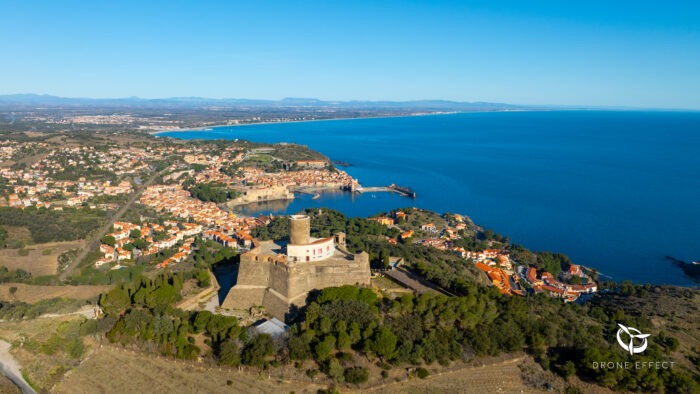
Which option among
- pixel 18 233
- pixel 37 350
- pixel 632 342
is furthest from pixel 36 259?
pixel 632 342

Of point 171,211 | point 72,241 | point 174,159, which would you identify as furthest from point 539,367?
point 174,159

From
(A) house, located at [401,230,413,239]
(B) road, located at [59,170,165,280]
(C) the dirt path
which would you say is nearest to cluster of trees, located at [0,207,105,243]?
(B) road, located at [59,170,165,280]

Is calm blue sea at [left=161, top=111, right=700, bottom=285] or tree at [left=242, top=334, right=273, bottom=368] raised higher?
tree at [left=242, top=334, right=273, bottom=368]

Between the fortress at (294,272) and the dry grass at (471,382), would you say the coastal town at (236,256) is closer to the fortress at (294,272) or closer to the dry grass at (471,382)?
the fortress at (294,272)

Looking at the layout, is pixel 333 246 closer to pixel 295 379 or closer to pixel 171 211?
pixel 295 379

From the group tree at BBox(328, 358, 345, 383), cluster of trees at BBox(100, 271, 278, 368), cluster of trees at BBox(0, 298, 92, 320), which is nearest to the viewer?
tree at BBox(328, 358, 345, 383)

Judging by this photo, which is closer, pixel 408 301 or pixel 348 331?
pixel 348 331

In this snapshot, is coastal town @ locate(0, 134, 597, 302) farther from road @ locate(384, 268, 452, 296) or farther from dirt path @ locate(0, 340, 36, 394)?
dirt path @ locate(0, 340, 36, 394)
